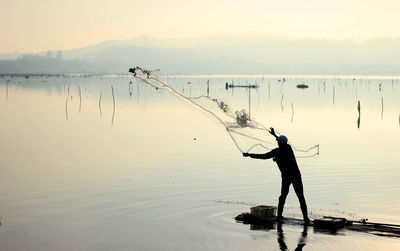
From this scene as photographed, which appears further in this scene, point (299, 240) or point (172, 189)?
point (172, 189)

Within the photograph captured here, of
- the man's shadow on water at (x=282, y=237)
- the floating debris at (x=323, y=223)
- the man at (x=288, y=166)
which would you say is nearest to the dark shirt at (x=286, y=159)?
the man at (x=288, y=166)

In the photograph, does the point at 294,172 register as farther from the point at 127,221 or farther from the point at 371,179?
the point at 371,179

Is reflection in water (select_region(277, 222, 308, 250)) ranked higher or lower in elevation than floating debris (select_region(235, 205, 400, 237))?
lower

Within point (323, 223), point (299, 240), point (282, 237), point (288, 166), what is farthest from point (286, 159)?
point (299, 240)

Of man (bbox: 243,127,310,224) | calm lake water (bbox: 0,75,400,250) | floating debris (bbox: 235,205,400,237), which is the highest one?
man (bbox: 243,127,310,224)

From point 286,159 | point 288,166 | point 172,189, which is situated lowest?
point 172,189

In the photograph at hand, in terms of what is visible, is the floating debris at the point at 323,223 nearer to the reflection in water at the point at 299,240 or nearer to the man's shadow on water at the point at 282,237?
the man's shadow on water at the point at 282,237

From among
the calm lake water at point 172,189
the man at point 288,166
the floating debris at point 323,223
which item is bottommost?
the calm lake water at point 172,189

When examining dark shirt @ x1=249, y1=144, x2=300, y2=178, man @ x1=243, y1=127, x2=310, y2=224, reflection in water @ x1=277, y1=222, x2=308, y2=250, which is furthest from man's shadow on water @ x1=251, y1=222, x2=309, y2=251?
dark shirt @ x1=249, y1=144, x2=300, y2=178

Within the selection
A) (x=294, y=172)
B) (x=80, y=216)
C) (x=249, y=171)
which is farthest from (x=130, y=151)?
(x=294, y=172)

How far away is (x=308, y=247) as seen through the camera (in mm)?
15750

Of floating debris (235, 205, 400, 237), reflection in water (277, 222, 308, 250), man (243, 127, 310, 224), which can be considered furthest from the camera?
man (243, 127, 310, 224)

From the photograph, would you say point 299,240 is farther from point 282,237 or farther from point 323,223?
point 323,223

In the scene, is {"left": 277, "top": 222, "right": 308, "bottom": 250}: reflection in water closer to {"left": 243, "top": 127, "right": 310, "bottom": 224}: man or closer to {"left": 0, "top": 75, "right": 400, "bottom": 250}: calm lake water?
{"left": 0, "top": 75, "right": 400, "bottom": 250}: calm lake water
